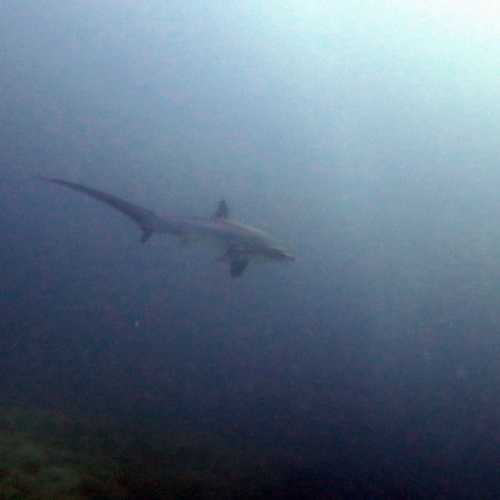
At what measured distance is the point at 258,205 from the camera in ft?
99.6

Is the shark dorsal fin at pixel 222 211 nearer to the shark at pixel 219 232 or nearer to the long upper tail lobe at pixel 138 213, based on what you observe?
the shark at pixel 219 232

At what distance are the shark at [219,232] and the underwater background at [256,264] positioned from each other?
2.79 m

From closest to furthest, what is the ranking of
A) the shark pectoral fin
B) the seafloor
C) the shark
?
the seafloor → the shark → the shark pectoral fin

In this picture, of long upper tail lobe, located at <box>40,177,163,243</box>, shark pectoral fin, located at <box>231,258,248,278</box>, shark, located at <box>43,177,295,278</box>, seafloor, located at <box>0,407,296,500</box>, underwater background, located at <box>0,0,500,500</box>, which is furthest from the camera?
underwater background, located at <box>0,0,500,500</box>

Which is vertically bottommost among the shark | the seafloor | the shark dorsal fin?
the seafloor

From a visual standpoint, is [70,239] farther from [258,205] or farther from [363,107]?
[363,107]

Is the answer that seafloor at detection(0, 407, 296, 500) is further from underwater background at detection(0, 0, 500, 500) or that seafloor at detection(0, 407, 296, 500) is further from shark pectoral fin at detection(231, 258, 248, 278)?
shark pectoral fin at detection(231, 258, 248, 278)

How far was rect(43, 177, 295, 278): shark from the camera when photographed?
7.34 meters

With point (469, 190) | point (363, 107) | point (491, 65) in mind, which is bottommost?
point (469, 190)

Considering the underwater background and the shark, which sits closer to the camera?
the shark

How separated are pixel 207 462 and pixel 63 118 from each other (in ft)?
118

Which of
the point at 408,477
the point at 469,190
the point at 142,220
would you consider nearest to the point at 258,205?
the point at 469,190

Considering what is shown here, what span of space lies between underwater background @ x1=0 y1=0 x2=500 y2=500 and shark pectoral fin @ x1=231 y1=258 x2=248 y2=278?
263 centimetres

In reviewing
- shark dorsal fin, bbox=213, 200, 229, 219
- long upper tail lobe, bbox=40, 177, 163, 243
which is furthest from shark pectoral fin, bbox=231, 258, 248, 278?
long upper tail lobe, bbox=40, 177, 163, 243
